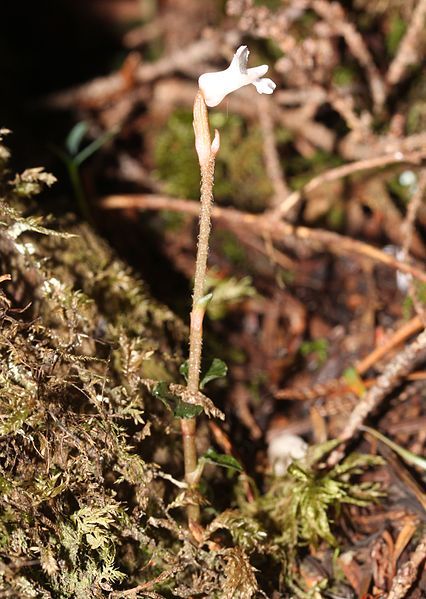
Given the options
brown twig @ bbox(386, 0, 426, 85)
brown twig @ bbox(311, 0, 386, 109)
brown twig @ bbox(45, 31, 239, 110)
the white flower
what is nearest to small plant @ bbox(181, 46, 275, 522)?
the white flower

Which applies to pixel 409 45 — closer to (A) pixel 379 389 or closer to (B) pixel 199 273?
(A) pixel 379 389

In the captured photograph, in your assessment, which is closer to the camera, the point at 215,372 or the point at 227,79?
the point at 227,79

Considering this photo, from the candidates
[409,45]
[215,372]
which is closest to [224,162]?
[409,45]

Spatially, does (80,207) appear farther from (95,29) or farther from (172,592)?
(95,29)

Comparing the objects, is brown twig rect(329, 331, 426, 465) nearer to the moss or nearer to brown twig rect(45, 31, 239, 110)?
the moss

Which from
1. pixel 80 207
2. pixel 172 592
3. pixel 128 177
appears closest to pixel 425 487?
pixel 172 592

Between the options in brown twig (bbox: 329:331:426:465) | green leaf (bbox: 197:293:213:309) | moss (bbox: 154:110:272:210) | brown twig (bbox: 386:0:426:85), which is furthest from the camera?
moss (bbox: 154:110:272:210)

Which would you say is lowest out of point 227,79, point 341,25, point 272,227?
point 272,227
